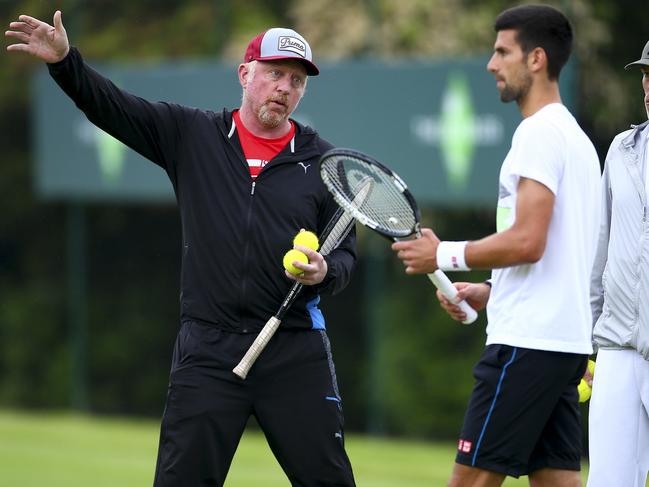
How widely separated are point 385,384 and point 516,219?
8112mm

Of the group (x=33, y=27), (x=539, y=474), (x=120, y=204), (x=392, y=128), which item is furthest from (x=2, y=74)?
(x=539, y=474)

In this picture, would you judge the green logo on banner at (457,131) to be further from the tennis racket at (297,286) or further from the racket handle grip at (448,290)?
the racket handle grip at (448,290)

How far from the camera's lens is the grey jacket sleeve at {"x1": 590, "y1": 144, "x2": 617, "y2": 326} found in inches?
221

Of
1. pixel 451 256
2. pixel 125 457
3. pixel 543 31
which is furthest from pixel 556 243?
pixel 125 457

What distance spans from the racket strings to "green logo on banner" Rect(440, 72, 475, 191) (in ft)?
20.4

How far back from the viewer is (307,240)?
5234mm

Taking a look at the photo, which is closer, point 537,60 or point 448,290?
point 537,60

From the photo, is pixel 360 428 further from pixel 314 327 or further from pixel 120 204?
pixel 314 327

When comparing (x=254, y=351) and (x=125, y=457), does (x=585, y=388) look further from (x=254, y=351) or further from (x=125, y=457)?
(x=125, y=457)

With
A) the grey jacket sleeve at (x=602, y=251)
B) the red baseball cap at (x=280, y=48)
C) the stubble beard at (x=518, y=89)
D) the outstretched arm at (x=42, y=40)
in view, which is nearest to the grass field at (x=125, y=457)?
the grey jacket sleeve at (x=602, y=251)

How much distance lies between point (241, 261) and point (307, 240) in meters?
0.33

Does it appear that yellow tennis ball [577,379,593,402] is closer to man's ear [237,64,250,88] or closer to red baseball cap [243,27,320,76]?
red baseball cap [243,27,320,76]

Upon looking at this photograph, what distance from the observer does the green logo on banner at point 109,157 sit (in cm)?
1317

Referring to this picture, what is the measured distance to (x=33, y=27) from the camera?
520 centimetres
